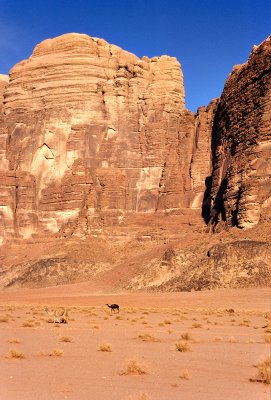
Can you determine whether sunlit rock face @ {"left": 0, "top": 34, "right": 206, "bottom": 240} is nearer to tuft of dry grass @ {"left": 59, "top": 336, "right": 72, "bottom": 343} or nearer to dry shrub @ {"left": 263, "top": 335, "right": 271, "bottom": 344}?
tuft of dry grass @ {"left": 59, "top": 336, "right": 72, "bottom": 343}

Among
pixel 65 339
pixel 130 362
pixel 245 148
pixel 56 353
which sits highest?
pixel 245 148

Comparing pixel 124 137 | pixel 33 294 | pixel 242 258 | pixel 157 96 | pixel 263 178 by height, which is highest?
pixel 157 96

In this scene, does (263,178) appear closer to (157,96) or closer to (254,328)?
(157,96)

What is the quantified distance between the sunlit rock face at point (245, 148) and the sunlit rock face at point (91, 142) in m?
8.89

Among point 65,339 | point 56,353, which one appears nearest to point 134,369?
point 56,353

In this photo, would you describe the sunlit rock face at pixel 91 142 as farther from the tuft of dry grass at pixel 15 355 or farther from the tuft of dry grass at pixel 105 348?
the tuft of dry grass at pixel 15 355

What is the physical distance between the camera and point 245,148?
71.9m

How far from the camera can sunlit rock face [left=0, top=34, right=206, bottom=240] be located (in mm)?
86938

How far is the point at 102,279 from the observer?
69.2 meters

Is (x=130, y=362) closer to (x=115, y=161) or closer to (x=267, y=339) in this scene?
(x=267, y=339)

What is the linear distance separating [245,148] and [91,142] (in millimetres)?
29387

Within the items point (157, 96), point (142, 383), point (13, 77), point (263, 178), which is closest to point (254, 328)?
point (142, 383)

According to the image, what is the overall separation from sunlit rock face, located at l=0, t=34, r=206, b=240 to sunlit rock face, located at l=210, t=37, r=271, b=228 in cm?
889

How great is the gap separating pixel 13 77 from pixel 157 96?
28645mm
